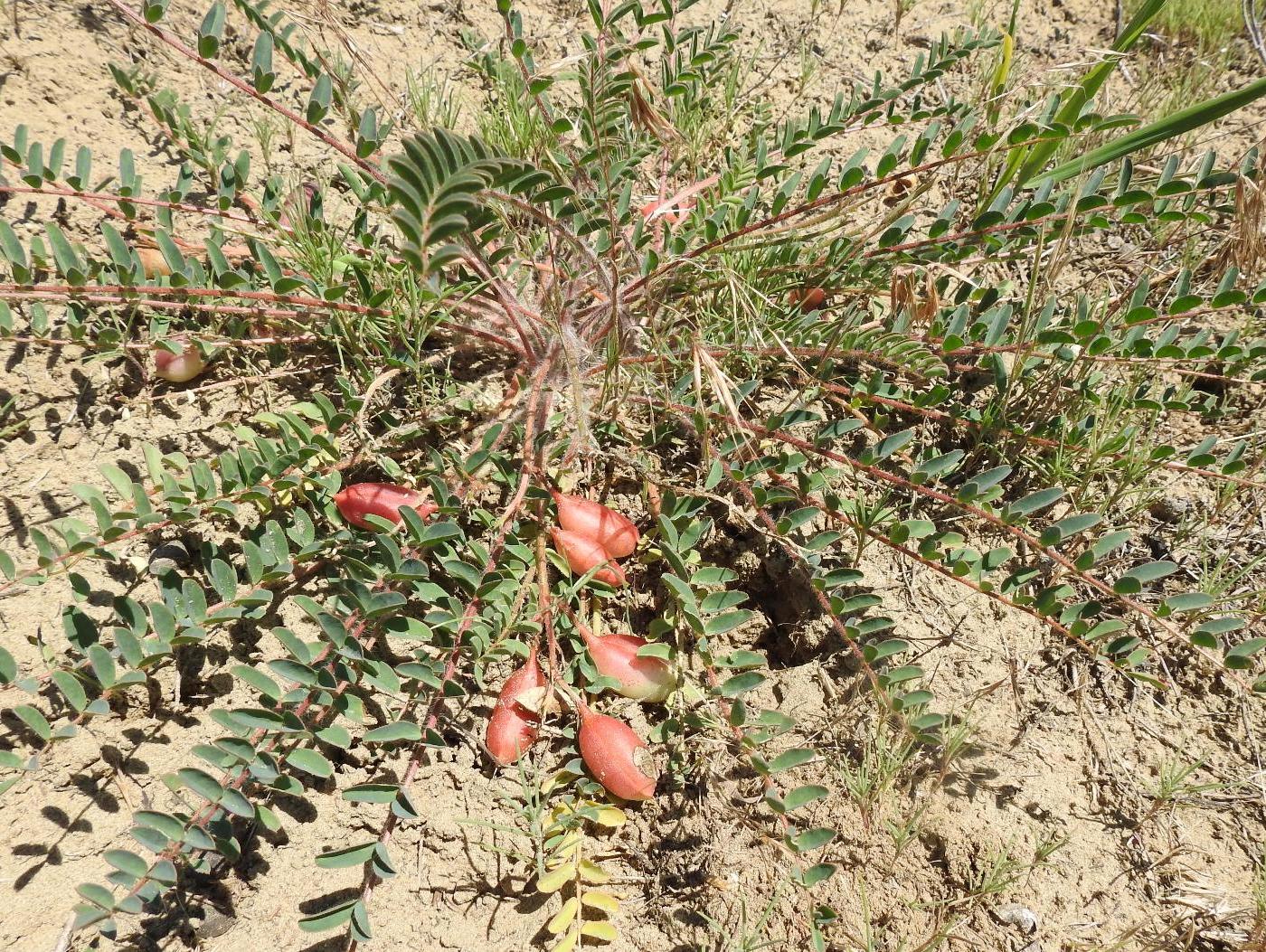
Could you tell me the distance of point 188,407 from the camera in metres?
Result: 2.30

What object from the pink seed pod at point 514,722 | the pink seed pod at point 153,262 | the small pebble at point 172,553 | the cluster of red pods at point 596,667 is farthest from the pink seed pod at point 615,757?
the pink seed pod at point 153,262

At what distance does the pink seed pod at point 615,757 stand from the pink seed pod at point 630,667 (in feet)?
0.30

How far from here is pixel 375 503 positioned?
6.45ft

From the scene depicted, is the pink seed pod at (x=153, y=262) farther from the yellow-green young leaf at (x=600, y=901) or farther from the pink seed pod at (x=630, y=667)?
the yellow-green young leaf at (x=600, y=901)

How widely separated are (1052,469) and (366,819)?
185 cm

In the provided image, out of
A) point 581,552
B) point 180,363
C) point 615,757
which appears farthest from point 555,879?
point 180,363

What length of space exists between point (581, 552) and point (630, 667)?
291 millimetres

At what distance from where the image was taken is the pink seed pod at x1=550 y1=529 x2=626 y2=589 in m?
2.01

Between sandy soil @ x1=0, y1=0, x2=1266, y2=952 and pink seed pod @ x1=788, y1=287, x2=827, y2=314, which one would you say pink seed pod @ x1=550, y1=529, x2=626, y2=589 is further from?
pink seed pod @ x1=788, y1=287, x2=827, y2=314

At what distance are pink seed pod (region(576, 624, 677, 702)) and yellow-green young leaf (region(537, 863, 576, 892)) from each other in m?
0.38

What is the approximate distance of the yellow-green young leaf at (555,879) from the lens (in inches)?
67.2

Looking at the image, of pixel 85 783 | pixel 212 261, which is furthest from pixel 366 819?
pixel 212 261

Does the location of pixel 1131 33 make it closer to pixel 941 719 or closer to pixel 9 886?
pixel 941 719

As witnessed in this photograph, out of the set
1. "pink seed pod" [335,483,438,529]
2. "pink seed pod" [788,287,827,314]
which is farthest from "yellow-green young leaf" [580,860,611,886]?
"pink seed pod" [788,287,827,314]
